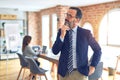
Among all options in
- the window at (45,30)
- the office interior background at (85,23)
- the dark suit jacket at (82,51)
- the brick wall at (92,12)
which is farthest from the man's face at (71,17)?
the window at (45,30)

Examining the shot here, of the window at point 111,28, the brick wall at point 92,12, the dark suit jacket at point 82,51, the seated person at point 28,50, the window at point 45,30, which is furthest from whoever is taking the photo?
the window at point 45,30

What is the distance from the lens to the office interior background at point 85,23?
18.4 ft

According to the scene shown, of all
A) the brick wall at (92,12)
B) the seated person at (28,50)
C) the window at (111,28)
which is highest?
the brick wall at (92,12)

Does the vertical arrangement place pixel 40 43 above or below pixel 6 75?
above

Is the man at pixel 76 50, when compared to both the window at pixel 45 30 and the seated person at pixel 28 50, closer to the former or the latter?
the seated person at pixel 28 50

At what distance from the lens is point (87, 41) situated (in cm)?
170

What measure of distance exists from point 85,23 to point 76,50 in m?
5.27

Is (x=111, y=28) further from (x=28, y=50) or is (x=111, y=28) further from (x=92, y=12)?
(x=28, y=50)

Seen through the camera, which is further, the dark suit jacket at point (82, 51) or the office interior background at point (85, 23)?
the office interior background at point (85, 23)

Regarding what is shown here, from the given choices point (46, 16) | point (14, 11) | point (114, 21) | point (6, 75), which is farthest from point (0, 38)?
point (114, 21)

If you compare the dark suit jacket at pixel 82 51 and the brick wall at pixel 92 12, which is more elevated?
the brick wall at pixel 92 12

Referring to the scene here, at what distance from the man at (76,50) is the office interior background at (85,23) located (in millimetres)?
2298

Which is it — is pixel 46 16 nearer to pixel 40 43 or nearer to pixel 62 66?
pixel 40 43

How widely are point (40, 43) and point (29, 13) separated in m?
1.61
